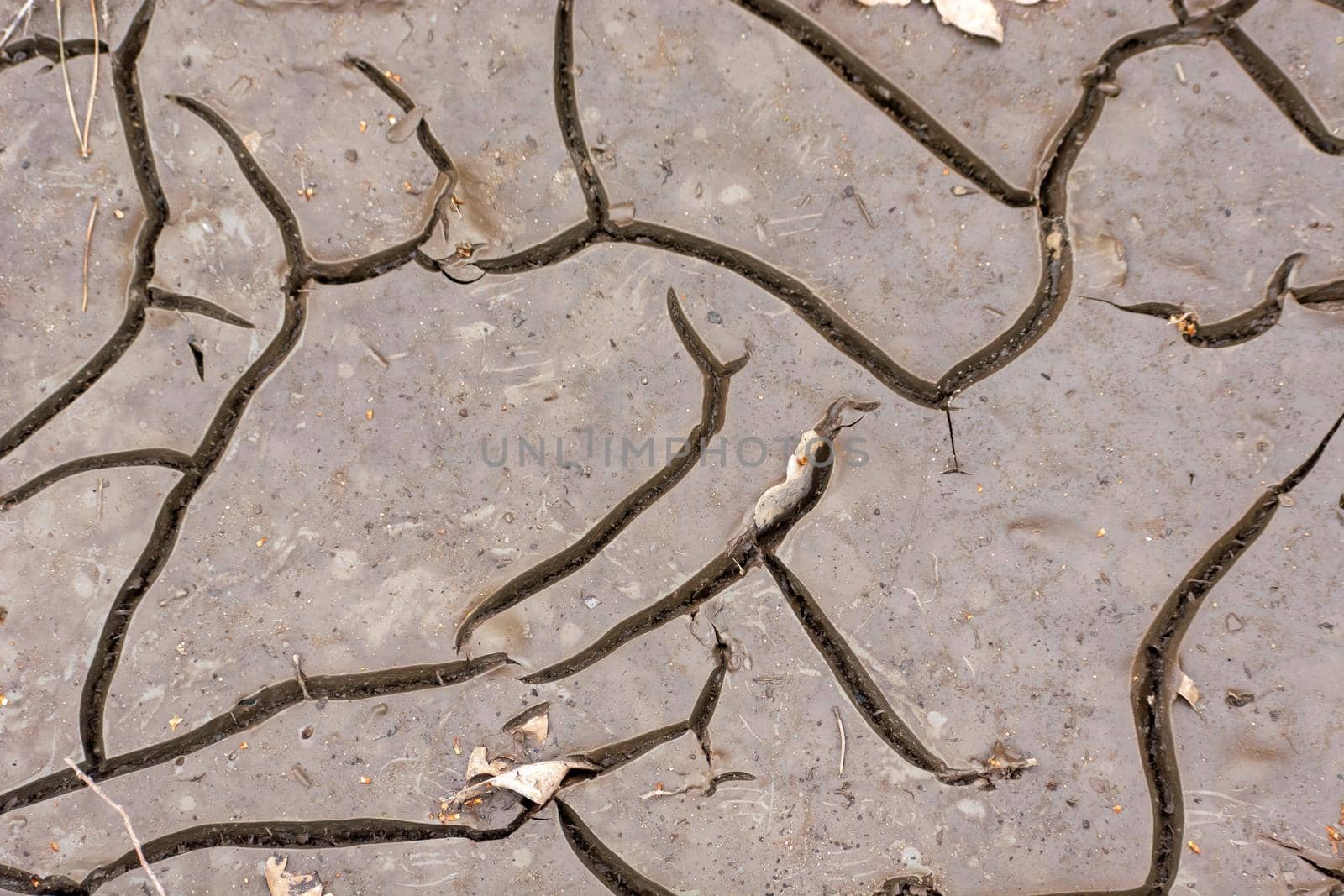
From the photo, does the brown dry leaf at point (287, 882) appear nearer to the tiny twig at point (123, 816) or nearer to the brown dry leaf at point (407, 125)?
the tiny twig at point (123, 816)

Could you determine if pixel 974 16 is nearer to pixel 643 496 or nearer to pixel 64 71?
pixel 643 496

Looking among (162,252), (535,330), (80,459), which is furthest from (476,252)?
(80,459)

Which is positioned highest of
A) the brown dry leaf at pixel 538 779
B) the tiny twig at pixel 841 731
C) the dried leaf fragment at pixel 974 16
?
the dried leaf fragment at pixel 974 16

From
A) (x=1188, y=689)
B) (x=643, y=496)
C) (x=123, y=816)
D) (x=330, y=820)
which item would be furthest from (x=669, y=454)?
(x=123, y=816)

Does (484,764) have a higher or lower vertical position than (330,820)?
higher

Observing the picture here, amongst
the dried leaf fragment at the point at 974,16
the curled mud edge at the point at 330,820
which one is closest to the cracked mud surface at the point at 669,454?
the curled mud edge at the point at 330,820
